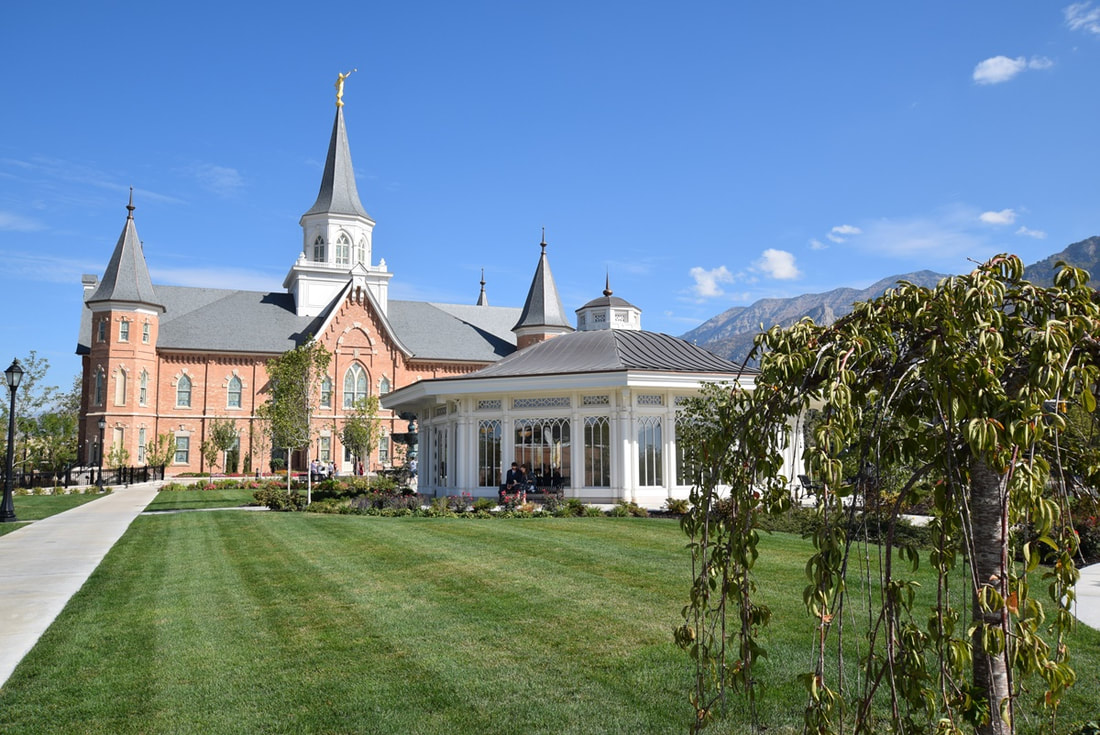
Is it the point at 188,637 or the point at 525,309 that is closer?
the point at 188,637

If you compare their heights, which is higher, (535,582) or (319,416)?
(319,416)

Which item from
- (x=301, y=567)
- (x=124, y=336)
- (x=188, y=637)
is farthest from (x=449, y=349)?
(x=188, y=637)

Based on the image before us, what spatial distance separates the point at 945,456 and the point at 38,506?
30.5m

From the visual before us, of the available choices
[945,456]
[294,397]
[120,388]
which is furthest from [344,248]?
[945,456]

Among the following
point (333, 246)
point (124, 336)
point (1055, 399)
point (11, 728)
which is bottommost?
point (11, 728)

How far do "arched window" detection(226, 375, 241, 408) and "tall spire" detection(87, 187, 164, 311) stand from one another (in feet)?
21.7

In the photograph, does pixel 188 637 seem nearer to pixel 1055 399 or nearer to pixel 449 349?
pixel 1055 399

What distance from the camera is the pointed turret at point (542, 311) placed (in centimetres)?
6038

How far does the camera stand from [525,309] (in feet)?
204

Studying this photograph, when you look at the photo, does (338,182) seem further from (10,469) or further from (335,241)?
(10,469)

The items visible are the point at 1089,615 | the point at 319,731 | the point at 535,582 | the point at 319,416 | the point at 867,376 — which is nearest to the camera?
the point at 867,376

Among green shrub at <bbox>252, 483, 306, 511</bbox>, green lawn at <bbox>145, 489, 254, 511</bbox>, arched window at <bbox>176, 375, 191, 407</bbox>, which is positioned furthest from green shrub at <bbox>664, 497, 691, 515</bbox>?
arched window at <bbox>176, 375, 191, 407</bbox>

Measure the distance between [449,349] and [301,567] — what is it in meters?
51.3

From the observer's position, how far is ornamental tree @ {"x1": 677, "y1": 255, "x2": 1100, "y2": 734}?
288 cm
